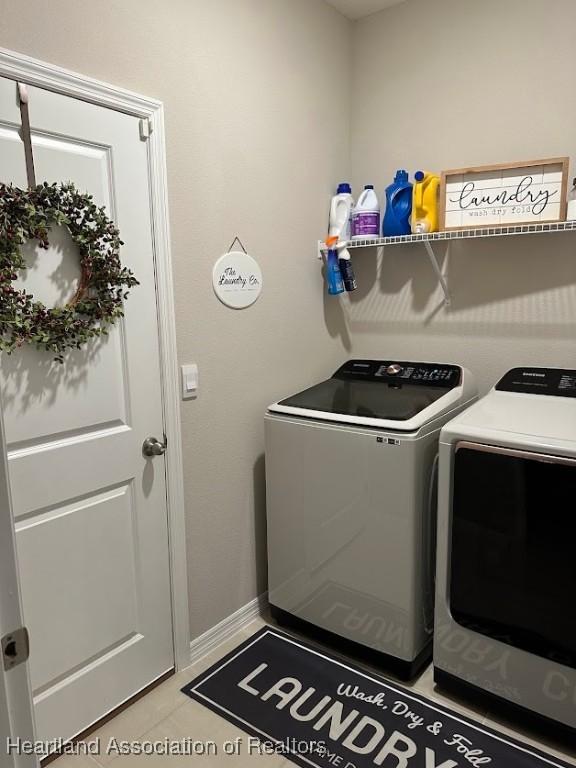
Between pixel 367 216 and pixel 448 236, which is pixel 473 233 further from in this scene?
pixel 367 216

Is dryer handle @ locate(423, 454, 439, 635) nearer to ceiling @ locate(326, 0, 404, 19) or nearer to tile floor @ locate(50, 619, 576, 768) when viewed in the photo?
tile floor @ locate(50, 619, 576, 768)

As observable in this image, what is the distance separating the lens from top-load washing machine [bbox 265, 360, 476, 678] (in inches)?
76.5

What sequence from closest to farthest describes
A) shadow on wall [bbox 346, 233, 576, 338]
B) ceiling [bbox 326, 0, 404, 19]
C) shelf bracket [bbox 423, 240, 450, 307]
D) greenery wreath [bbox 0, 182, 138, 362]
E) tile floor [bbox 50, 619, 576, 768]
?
greenery wreath [bbox 0, 182, 138, 362], tile floor [bbox 50, 619, 576, 768], shadow on wall [bbox 346, 233, 576, 338], shelf bracket [bbox 423, 240, 450, 307], ceiling [bbox 326, 0, 404, 19]

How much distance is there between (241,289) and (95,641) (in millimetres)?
1367

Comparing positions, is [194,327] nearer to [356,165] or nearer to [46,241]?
[46,241]

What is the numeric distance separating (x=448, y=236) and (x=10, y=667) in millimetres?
2102

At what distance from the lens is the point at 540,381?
85.4 inches

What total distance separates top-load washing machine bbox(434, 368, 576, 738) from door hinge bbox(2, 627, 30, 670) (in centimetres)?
143

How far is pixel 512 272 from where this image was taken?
91.8 inches

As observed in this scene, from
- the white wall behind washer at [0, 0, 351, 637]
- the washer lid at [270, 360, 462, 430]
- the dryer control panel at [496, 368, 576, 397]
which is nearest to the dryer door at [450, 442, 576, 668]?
the washer lid at [270, 360, 462, 430]

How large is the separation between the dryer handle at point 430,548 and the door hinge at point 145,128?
149 centimetres

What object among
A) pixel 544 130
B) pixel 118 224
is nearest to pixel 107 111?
pixel 118 224

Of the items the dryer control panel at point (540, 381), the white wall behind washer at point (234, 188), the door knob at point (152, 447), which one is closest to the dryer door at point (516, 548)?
the dryer control panel at point (540, 381)

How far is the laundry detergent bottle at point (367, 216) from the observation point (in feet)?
8.16
